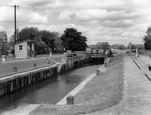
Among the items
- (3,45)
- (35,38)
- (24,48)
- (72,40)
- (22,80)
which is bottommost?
(22,80)

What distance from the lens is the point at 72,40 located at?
76.1 meters

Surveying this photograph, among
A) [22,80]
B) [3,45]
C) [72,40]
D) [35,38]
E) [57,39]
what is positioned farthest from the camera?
[57,39]

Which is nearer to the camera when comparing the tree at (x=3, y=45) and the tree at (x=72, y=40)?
the tree at (x=3, y=45)

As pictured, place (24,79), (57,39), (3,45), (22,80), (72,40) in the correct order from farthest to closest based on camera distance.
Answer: (57,39), (72,40), (3,45), (24,79), (22,80)

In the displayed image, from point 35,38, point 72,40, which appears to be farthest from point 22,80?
point 72,40

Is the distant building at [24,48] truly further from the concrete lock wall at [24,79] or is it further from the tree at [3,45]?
the tree at [3,45]

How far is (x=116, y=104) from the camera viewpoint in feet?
28.7

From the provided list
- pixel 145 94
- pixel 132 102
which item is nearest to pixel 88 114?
pixel 132 102

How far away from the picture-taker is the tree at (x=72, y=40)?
75250mm

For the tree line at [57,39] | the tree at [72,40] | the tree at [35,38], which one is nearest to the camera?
the tree at [35,38]

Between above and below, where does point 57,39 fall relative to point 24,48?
above

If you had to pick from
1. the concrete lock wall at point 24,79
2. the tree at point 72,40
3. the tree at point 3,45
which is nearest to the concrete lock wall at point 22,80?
the concrete lock wall at point 24,79

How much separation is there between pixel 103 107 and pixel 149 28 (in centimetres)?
8086

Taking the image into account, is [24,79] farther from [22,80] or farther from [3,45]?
[3,45]
